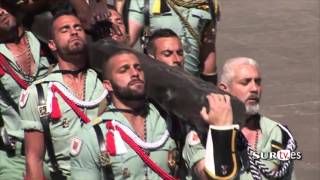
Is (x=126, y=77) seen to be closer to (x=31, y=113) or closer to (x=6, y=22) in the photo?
(x=31, y=113)

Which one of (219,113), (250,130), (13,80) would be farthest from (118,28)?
(219,113)

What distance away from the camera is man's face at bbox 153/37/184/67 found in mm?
5684

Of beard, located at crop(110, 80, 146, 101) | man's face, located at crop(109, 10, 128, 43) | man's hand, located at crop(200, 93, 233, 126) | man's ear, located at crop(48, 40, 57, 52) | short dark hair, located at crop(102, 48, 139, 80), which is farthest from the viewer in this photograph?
man's face, located at crop(109, 10, 128, 43)

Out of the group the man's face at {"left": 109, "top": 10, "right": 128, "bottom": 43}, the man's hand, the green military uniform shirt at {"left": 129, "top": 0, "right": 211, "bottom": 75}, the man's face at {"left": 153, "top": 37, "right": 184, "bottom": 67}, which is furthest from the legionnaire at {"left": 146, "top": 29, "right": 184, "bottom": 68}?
the man's hand

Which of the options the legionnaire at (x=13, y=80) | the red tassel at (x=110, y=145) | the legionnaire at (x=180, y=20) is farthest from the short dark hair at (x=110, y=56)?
the legionnaire at (x=180, y=20)

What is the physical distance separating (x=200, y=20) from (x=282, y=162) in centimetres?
214

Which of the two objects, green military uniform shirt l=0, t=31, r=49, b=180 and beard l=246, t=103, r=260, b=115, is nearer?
beard l=246, t=103, r=260, b=115

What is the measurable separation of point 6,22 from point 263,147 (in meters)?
1.99

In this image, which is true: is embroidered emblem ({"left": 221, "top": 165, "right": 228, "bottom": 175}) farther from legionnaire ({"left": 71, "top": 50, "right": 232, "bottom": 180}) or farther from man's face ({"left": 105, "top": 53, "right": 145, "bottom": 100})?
man's face ({"left": 105, "top": 53, "right": 145, "bottom": 100})

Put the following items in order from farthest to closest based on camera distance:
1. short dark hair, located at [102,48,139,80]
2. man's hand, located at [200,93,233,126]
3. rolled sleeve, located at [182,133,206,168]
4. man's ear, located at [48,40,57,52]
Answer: man's ear, located at [48,40,57,52], short dark hair, located at [102,48,139,80], rolled sleeve, located at [182,133,206,168], man's hand, located at [200,93,233,126]

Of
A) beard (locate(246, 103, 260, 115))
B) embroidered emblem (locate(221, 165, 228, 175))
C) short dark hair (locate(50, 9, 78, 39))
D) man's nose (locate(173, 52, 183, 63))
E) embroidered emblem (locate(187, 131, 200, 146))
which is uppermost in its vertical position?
short dark hair (locate(50, 9, 78, 39))

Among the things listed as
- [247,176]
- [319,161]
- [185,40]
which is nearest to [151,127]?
[247,176]

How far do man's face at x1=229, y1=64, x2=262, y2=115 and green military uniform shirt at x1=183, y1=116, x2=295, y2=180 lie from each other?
0.36 feet

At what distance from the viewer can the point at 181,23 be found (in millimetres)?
A: 6711
